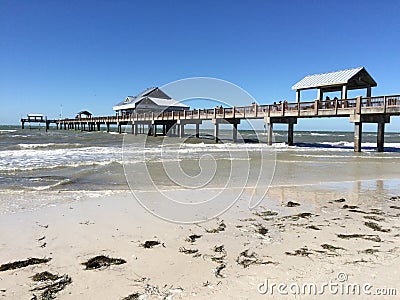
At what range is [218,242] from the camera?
3939mm

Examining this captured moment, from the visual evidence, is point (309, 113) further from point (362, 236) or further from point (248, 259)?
point (248, 259)

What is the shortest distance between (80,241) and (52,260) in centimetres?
61

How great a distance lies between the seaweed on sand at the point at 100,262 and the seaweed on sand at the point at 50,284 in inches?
11.4

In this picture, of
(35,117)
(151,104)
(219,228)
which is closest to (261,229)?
(219,228)

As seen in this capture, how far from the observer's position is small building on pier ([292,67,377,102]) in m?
22.9

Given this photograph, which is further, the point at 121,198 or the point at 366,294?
the point at 121,198

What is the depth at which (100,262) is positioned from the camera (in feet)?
10.8

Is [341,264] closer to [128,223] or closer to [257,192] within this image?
[128,223]

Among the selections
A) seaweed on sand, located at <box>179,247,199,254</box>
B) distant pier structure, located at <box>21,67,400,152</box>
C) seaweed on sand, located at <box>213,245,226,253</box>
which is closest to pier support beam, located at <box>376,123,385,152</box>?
distant pier structure, located at <box>21,67,400,152</box>

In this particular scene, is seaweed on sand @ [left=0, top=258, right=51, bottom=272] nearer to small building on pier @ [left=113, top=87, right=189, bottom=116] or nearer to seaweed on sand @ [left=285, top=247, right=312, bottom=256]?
seaweed on sand @ [left=285, top=247, right=312, bottom=256]

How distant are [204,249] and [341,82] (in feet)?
74.7

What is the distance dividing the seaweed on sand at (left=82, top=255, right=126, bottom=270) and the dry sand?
76mm

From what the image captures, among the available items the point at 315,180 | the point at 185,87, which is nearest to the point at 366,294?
the point at 185,87

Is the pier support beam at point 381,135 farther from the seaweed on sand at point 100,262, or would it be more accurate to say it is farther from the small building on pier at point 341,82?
the seaweed on sand at point 100,262
